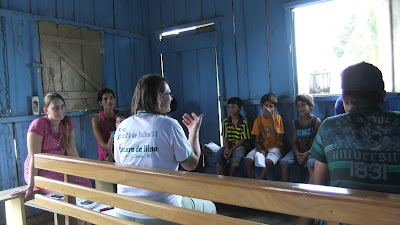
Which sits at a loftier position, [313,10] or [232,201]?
[313,10]

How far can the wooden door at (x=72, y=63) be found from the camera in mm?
4129

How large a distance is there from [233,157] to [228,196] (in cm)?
328

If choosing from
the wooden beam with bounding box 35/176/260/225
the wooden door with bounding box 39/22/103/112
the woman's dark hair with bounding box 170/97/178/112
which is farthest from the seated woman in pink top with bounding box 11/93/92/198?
the woman's dark hair with bounding box 170/97/178/112

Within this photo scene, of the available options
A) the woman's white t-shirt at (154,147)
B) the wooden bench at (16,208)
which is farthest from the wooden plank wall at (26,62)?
the woman's white t-shirt at (154,147)

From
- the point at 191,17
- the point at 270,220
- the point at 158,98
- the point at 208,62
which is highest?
the point at 191,17

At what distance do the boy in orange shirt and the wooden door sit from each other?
2496mm

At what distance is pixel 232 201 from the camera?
104 cm

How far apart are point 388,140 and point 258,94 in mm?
3412

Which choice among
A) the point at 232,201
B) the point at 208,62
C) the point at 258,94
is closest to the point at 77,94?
the point at 208,62

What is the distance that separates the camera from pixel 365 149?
47.8 inches

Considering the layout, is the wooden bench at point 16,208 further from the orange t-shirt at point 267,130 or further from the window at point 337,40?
the window at point 337,40

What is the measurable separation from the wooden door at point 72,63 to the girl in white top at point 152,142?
2.80 metres

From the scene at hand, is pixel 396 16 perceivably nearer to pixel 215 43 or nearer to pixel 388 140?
pixel 215 43

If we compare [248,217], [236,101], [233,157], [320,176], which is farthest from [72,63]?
[320,176]
